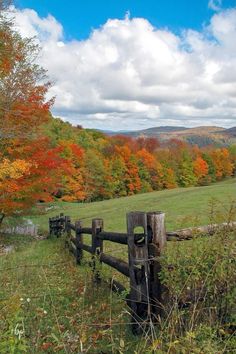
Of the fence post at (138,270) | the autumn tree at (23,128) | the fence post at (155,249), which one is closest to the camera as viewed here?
the fence post at (155,249)

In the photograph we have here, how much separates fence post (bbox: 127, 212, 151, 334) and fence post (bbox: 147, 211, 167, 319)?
0.22 ft

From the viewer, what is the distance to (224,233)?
13.7ft

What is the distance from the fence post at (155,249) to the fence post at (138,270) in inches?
2.7

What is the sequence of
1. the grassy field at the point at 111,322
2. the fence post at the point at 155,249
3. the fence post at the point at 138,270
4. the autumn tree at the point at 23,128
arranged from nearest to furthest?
1. the grassy field at the point at 111,322
2. the fence post at the point at 155,249
3. the fence post at the point at 138,270
4. the autumn tree at the point at 23,128

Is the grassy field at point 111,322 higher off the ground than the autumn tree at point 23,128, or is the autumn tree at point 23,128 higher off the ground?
the autumn tree at point 23,128

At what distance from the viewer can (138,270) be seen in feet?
16.5

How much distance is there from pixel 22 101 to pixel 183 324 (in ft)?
A: 53.5

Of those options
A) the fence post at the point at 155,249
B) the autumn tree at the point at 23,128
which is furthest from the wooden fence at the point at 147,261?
the autumn tree at the point at 23,128

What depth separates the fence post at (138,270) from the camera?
16.0 ft

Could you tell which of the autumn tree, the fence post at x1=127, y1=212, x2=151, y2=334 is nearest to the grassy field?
the fence post at x1=127, y1=212, x2=151, y2=334

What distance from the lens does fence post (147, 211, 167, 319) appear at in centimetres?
468

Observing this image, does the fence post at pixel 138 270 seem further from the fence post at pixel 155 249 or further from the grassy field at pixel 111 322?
the grassy field at pixel 111 322

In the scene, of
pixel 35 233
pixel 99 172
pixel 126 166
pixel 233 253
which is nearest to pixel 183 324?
pixel 233 253

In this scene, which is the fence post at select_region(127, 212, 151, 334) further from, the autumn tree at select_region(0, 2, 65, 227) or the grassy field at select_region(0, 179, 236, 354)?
the autumn tree at select_region(0, 2, 65, 227)
